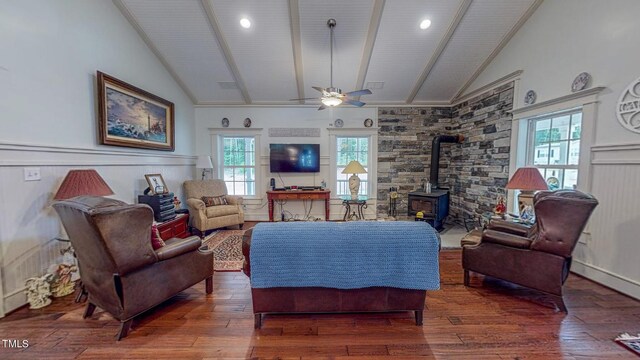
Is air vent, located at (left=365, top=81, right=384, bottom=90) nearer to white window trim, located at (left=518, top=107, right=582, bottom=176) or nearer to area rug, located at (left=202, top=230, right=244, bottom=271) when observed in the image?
white window trim, located at (left=518, top=107, right=582, bottom=176)

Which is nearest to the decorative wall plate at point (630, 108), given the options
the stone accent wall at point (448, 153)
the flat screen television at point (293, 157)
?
the stone accent wall at point (448, 153)

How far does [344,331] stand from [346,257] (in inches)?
24.2

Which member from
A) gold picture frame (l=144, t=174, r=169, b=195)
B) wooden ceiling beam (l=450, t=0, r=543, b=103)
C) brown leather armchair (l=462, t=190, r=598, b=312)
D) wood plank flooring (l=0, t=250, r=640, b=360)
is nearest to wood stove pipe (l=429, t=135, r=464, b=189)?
wooden ceiling beam (l=450, t=0, r=543, b=103)

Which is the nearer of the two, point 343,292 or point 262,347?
point 262,347

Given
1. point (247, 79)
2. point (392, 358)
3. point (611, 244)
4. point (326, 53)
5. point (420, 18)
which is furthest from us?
point (247, 79)

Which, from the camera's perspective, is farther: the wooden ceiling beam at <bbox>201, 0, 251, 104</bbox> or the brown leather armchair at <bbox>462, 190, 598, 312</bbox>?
the wooden ceiling beam at <bbox>201, 0, 251, 104</bbox>

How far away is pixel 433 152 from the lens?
5.13 meters

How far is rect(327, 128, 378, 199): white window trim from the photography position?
5.49 metres

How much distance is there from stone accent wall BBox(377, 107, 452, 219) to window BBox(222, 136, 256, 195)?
2.98 meters

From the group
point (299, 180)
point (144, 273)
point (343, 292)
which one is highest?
point (299, 180)

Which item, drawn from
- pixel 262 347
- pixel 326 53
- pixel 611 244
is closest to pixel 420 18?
pixel 326 53

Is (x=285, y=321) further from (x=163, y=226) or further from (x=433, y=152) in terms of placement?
(x=433, y=152)

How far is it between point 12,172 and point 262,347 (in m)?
2.69

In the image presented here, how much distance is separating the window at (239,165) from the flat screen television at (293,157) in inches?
23.7
